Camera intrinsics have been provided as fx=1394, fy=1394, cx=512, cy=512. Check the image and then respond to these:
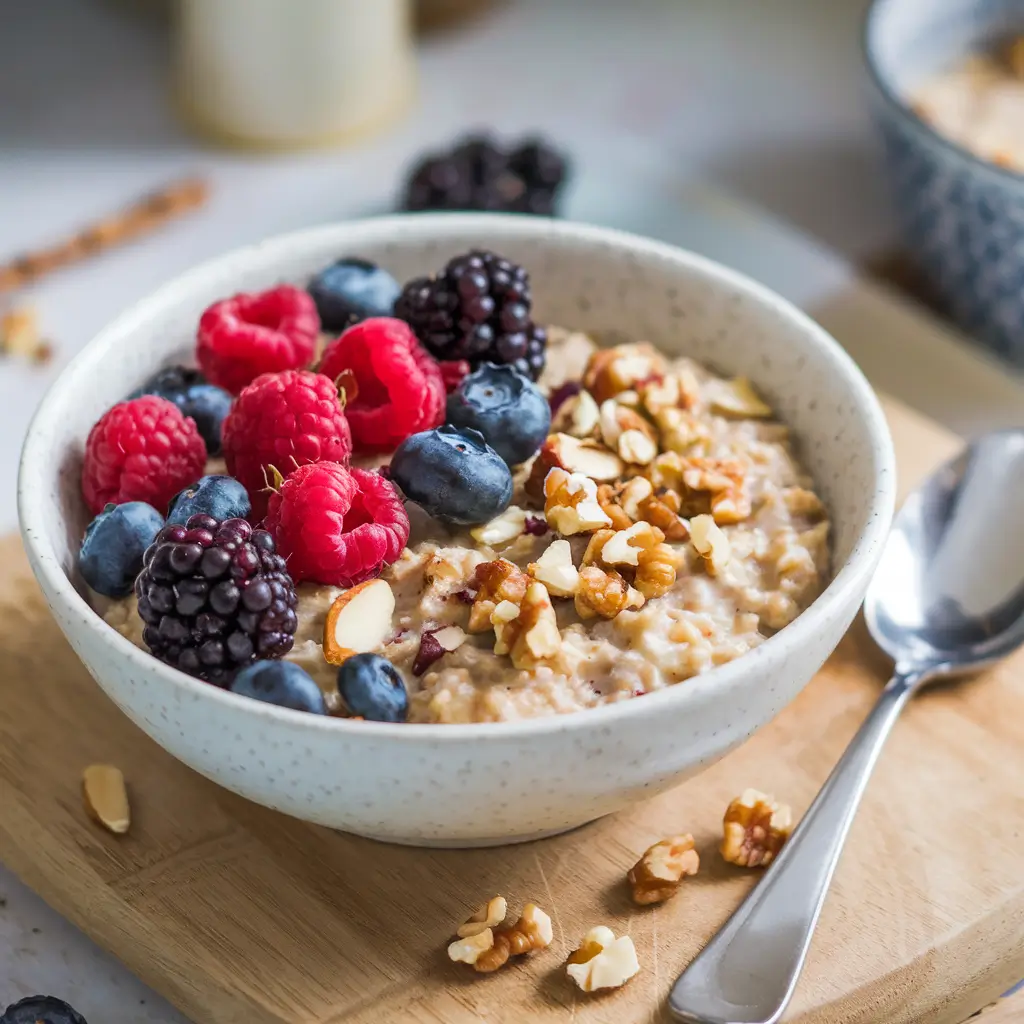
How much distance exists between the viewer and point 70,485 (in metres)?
1.56

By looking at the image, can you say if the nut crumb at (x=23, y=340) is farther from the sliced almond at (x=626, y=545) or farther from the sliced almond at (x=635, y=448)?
the sliced almond at (x=626, y=545)

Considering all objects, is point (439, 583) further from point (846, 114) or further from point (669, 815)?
point (846, 114)

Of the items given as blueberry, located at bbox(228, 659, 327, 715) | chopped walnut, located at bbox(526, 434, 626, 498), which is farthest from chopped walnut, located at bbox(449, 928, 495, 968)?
chopped walnut, located at bbox(526, 434, 626, 498)

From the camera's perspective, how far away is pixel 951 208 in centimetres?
228

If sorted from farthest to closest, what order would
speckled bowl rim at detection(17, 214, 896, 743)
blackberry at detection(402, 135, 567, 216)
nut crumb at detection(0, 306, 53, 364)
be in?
blackberry at detection(402, 135, 567, 216)
nut crumb at detection(0, 306, 53, 364)
speckled bowl rim at detection(17, 214, 896, 743)

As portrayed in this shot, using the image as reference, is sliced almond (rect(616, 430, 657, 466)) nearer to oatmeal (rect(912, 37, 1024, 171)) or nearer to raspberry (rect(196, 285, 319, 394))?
raspberry (rect(196, 285, 319, 394))

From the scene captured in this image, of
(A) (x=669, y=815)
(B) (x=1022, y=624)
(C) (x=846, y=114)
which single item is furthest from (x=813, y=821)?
(C) (x=846, y=114)

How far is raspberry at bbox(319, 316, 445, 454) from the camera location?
1.54 m

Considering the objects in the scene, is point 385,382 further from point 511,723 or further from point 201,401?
point 511,723

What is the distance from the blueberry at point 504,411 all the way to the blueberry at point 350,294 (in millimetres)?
220

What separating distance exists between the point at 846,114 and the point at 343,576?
2.20m

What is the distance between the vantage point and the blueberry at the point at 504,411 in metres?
1.53

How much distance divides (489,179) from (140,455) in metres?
1.21

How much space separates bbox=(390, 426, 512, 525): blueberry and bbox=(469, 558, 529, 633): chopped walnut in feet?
0.24
